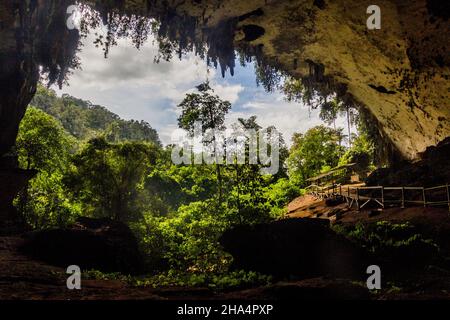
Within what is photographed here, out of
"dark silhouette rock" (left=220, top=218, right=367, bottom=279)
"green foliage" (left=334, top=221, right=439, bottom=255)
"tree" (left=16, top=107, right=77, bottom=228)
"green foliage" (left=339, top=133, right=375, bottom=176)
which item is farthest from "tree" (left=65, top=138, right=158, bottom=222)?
"green foliage" (left=339, top=133, right=375, bottom=176)

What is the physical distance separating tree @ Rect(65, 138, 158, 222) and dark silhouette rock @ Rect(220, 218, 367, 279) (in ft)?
45.6

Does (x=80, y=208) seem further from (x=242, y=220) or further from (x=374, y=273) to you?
(x=374, y=273)

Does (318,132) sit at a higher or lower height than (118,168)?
higher

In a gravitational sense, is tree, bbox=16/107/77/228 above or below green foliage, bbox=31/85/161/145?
below

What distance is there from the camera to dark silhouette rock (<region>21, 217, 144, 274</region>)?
11.2 metres

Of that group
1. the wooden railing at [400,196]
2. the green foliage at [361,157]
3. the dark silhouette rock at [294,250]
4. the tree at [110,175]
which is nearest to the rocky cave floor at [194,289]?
the dark silhouette rock at [294,250]

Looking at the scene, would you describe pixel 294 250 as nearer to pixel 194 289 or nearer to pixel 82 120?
pixel 194 289

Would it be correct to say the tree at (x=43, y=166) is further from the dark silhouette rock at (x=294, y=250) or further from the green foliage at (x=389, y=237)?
the green foliage at (x=389, y=237)

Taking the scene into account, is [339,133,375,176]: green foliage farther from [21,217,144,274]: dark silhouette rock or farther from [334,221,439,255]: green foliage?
[21,217,144,274]: dark silhouette rock

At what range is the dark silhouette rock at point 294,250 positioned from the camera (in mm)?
9805

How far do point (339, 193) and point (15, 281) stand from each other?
73.3 ft

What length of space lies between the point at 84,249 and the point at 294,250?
8.35 metres

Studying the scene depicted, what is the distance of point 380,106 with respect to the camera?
2134cm
